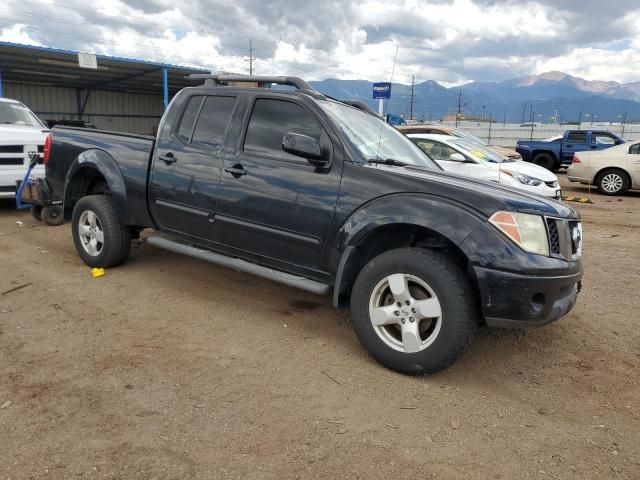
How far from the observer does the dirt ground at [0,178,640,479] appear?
7.96ft

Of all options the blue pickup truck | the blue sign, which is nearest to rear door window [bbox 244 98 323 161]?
the blue sign

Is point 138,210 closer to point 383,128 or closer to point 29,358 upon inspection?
point 29,358

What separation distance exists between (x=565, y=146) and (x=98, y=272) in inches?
681

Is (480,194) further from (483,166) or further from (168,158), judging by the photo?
(483,166)

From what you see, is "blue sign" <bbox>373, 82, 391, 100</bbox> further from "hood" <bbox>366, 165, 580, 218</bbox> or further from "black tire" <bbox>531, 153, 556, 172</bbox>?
"hood" <bbox>366, 165, 580, 218</bbox>

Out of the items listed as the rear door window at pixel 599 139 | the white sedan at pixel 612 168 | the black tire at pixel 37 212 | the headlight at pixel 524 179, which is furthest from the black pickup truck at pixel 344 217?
the rear door window at pixel 599 139

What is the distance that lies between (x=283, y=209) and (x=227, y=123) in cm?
106

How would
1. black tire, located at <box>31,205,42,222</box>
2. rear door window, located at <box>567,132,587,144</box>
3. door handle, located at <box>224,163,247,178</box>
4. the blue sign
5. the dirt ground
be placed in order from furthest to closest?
rear door window, located at <box>567,132,587,144</box>, the blue sign, black tire, located at <box>31,205,42,222</box>, door handle, located at <box>224,163,247,178</box>, the dirt ground

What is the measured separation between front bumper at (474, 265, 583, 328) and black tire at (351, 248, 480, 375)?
0.40ft

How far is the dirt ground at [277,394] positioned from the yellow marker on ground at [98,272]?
25 cm

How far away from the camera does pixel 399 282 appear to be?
3186 mm

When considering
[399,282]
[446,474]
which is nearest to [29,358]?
[399,282]

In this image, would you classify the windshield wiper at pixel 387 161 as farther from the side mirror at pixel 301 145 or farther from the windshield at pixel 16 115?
the windshield at pixel 16 115

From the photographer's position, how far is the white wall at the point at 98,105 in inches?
1244
